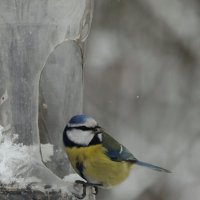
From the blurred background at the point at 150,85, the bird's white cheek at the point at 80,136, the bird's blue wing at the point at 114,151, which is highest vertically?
the bird's white cheek at the point at 80,136

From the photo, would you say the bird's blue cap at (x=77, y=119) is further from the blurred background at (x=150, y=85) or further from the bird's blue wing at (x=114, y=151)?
the blurred background at (x=150, y=85)

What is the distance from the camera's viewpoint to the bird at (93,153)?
364cm

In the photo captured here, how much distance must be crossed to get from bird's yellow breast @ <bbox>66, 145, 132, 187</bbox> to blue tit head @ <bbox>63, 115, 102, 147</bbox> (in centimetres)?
3

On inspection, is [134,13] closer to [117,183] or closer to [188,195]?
[188,195]

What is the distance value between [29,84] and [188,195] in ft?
9.62

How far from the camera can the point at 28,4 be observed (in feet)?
12.1

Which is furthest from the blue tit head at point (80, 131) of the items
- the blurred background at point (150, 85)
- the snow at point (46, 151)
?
the blurred background at point (150, 85)

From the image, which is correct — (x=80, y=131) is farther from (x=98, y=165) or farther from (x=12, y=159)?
(x=12, y=159)

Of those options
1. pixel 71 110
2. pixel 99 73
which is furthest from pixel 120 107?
pixel 71 110

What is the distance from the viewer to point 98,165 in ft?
12.3

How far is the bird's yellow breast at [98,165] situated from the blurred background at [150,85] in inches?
94.5

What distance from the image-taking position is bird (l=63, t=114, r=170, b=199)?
3.64m

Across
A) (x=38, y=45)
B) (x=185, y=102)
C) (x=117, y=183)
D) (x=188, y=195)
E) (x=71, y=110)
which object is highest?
(x=38, y=45)

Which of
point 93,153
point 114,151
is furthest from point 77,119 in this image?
point 114,151
